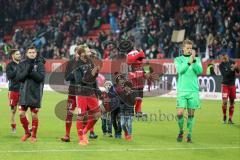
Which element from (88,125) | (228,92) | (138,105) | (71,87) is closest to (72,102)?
(71,87)

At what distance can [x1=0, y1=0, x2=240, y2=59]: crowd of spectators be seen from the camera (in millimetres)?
28859

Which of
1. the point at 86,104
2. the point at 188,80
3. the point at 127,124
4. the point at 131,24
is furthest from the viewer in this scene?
the point at 131,24

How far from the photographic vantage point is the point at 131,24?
35438mm

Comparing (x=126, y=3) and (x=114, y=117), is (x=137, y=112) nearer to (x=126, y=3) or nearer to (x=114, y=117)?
(x=114, y=117)

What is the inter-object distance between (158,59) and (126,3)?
9451mm

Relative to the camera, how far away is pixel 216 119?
18.4 m

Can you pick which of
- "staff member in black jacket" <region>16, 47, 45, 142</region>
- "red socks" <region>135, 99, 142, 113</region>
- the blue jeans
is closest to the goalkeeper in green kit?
the blue jeans

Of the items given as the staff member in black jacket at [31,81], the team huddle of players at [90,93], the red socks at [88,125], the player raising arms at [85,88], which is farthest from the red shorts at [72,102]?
the staff member in black jacket at [31,81]

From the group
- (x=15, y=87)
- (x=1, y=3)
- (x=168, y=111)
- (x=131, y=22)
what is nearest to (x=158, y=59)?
(x=131, y=22)

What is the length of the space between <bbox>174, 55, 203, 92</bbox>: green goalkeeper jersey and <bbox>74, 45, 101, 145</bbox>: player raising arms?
189 centimetres

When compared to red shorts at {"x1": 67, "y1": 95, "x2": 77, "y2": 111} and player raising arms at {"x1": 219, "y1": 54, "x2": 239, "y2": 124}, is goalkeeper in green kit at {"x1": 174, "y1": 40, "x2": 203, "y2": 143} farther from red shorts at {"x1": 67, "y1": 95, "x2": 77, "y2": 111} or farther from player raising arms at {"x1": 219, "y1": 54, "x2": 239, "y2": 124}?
player raising arms at {"x1": 219, "y1": 54, "x2": 239, "y2": 124}

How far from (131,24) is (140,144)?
23.5m

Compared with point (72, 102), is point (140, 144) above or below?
below

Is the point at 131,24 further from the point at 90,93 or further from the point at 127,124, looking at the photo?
the point at 90,93
